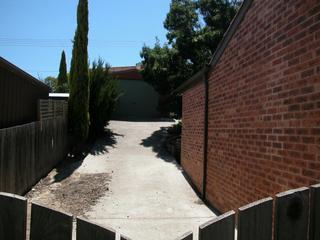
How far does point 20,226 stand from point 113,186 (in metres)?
8.97

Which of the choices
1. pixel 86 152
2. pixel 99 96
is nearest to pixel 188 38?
pixel 99 96

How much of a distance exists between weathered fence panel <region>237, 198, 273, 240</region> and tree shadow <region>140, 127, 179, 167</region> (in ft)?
40.9

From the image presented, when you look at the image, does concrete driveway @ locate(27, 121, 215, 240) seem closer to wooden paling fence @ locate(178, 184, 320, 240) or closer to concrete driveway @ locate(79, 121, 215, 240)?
concrete driveway @ locate(79, 121, 215, 240)

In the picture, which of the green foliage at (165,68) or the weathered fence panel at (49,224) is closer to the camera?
the weathered fence panel at (49,224)

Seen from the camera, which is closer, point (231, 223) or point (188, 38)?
point (231, 223)

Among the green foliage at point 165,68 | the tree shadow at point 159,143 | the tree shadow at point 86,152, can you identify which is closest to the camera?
the tree shadow at point 86,152

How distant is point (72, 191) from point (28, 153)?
4.78 ft

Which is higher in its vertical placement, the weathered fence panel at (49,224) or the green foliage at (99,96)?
the green foliage at (99,96)

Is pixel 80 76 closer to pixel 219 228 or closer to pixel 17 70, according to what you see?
pixel 17 70

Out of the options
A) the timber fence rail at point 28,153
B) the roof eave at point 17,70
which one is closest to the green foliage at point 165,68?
the timber fence rail at point 28,153

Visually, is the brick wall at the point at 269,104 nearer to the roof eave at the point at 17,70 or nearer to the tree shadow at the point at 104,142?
the roof eave at the point at 17,70

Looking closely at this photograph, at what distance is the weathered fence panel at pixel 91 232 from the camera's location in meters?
1.59

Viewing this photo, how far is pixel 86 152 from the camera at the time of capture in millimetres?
15484

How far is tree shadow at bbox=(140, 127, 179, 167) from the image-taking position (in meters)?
15.3
